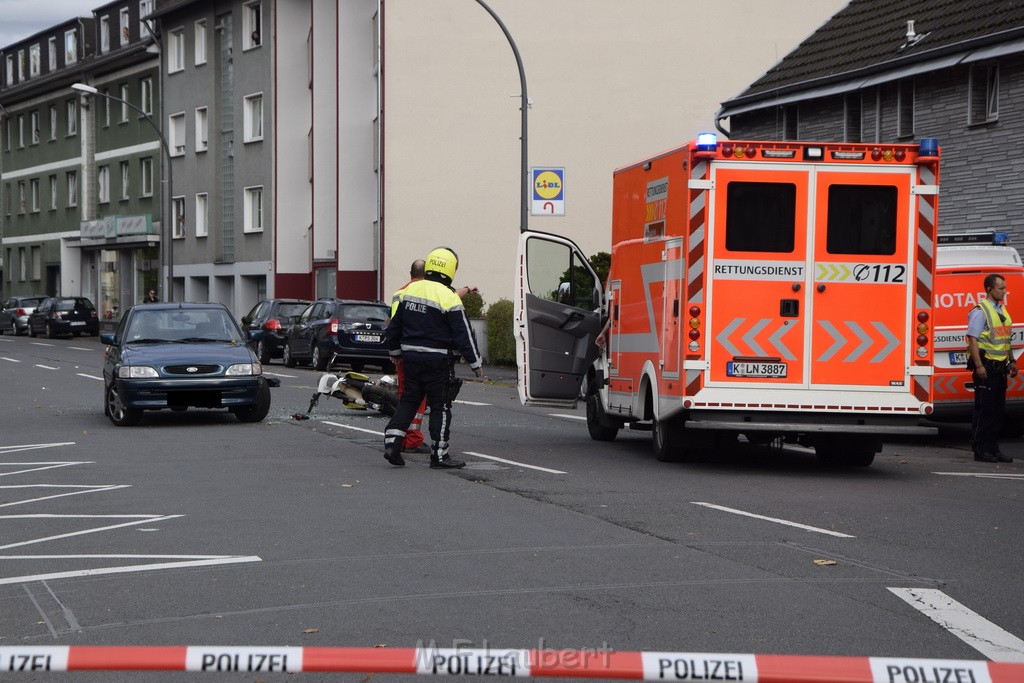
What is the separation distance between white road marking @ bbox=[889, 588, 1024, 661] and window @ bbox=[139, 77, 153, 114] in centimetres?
Answer: 5480

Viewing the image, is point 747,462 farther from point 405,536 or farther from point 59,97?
point 59,97

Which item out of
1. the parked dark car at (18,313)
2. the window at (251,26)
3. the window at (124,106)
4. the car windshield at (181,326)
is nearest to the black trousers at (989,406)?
the car windshield at (181,326)

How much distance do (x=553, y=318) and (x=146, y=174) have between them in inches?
1831

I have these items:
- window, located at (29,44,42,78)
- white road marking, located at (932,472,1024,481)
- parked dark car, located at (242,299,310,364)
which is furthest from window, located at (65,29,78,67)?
white road marking, located at (932,472,1024,481)

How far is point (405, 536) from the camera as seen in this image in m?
8.62

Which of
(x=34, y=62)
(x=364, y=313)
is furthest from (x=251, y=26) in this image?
(x=34, y=62)

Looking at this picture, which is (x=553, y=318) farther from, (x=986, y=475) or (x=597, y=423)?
(x=986, y=475)

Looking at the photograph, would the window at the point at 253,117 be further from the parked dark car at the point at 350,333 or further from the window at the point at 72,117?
the parked dark car at the point at 350,333

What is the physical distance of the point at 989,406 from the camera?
46.5 feet

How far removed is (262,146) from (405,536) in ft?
138

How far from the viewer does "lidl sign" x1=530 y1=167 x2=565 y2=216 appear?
80.0 ft

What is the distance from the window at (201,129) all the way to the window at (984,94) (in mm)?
35095

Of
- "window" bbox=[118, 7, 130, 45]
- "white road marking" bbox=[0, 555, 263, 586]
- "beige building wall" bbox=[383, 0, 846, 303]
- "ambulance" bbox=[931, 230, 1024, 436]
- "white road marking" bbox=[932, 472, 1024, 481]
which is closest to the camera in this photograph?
"white road marking" bbox=[0, 555, 263, 586]

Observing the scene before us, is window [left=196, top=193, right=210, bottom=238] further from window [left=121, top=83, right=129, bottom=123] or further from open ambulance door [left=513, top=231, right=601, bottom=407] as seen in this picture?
open ambulance door [left=513, top=231, right=601, bottom=407]
